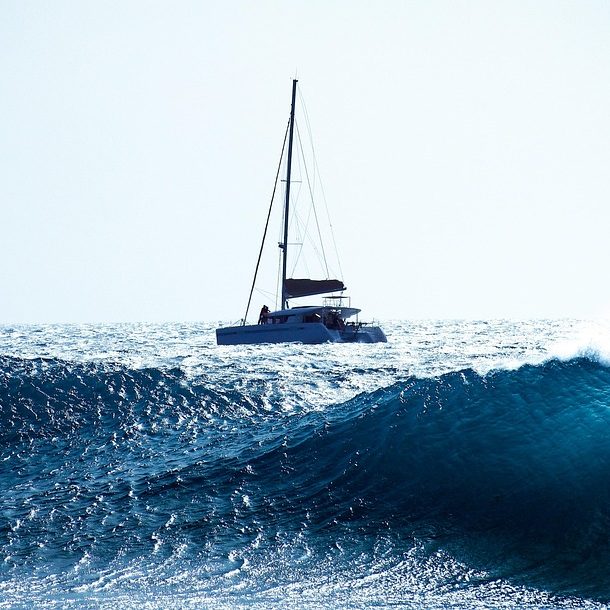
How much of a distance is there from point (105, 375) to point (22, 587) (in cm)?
1439

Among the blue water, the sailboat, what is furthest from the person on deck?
the blue water

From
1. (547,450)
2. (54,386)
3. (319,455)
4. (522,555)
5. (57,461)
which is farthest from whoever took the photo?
(54,386)

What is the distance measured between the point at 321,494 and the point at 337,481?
53cm

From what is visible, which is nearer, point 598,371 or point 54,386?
point 598,371

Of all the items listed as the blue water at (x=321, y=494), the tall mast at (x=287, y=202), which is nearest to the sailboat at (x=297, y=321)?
the tall mast at (x=287, y=202)

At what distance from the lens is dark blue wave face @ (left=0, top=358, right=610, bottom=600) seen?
1021 cm

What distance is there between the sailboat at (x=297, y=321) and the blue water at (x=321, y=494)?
2598cm

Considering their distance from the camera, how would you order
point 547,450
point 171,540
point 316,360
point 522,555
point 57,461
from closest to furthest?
point 522,555, point 171,540, point 547,450, point 57,461, point 316,360

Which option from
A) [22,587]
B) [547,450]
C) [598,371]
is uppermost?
[598,371]

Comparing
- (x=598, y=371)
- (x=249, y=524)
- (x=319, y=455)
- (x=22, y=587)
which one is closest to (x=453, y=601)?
(x=249, y=524)

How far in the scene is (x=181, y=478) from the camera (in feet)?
→ 44.7

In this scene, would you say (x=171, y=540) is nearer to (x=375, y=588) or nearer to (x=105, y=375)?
(x=375, y=588)

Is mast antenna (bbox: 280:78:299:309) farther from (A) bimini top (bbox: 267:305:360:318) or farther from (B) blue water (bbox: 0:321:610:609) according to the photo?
(B) blue water (bbox: 0:321:610:609)

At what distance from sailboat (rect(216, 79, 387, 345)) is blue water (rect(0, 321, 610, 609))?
26.0m
